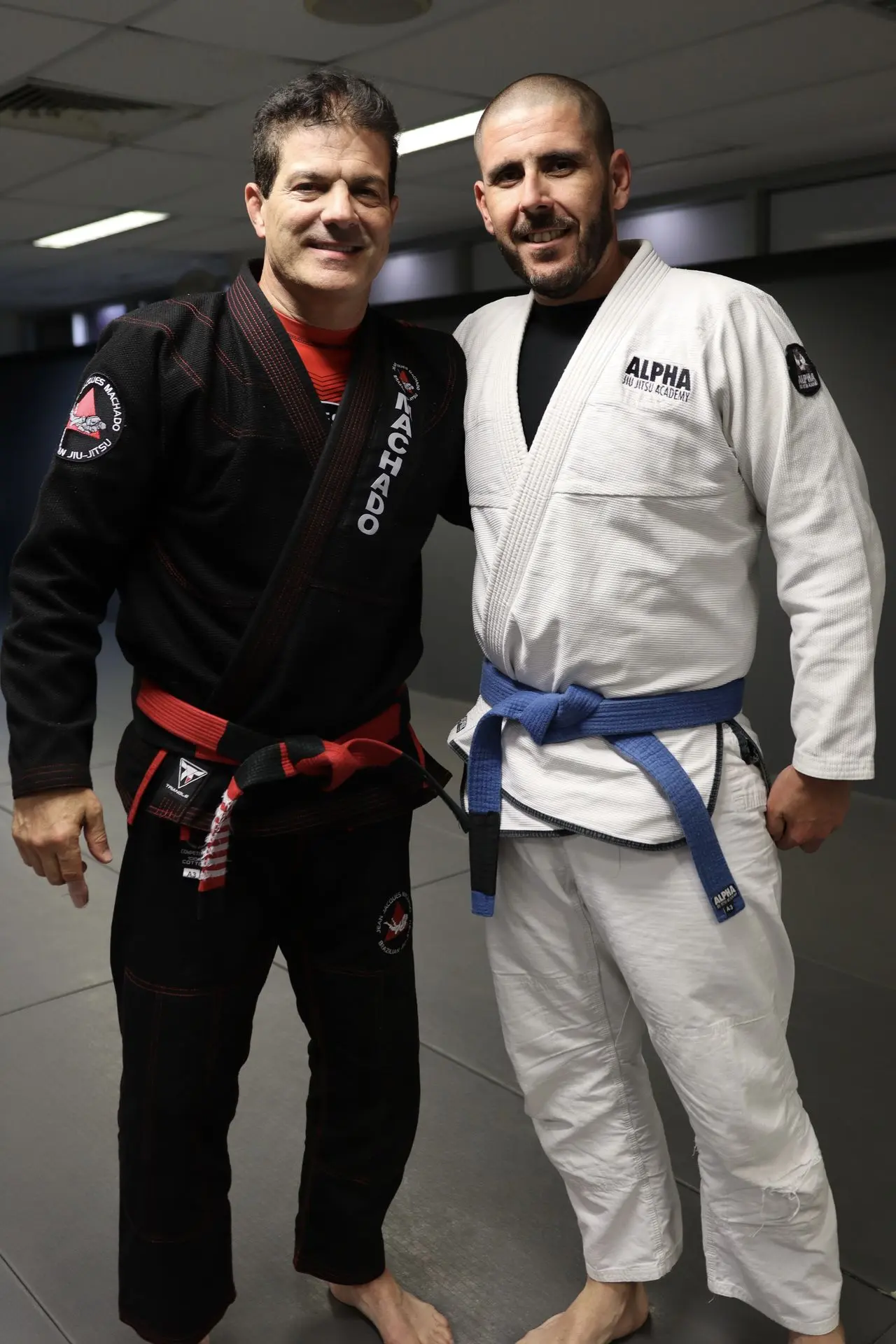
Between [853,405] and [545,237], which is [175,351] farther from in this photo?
[853,405]

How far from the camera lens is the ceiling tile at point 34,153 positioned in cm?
426

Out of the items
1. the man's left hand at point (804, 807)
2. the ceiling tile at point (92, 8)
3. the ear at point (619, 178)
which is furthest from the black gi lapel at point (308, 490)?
the ceiling tile at point (92, 8)

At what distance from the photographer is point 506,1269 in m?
1.81

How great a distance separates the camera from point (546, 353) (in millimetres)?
1518

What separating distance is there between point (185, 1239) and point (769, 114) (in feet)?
11.4

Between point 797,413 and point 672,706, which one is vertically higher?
point 797,413

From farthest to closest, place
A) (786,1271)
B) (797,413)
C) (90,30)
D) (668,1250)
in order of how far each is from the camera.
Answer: (90,30), (668,1250), (786,1271), (797,413)

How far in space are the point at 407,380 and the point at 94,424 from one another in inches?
15.2

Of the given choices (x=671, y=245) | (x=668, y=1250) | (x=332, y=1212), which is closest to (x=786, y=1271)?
(x=668, y=1250)

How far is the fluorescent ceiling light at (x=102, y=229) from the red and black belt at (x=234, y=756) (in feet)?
15.2

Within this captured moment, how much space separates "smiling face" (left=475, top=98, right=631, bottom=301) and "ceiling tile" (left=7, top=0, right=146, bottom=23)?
1.94 m

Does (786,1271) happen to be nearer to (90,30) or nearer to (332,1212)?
(332,1212)

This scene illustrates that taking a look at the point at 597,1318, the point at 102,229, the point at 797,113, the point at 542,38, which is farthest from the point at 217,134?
the point at 597,1318

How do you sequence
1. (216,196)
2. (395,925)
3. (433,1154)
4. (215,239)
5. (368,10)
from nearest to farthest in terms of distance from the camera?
(395,925) → (433,1154) → (368,10) → (216,196) → (215,239)
